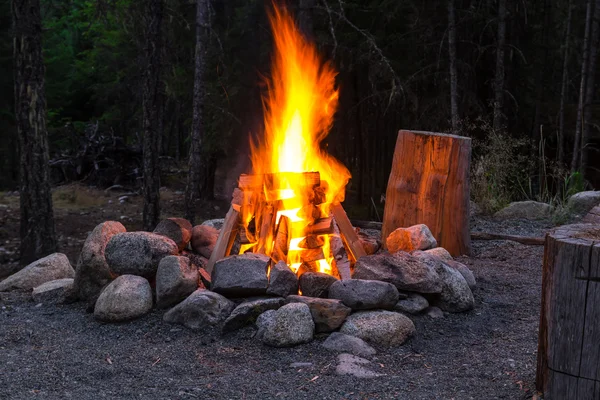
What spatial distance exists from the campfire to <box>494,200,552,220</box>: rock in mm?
4062

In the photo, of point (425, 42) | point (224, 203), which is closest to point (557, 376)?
point (425, 42)

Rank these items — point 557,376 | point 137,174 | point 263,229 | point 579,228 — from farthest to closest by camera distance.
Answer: point 137,174 < point 263,229 < point 579,228 < point 557,376

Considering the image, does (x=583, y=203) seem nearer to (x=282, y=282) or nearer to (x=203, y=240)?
(x=203, y=240)

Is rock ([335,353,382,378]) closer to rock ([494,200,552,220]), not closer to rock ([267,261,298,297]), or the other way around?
rock ([267,261,298,297])

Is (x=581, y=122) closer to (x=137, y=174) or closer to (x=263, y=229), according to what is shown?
(x=137, y=174)

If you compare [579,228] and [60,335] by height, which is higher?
[579,228]

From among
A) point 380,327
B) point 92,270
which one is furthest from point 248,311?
point 92,270

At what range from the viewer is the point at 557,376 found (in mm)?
3232

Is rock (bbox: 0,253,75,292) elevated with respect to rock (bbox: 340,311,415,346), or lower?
lower

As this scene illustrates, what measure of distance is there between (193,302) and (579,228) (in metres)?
2.63

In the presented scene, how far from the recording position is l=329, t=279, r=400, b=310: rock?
4.63m

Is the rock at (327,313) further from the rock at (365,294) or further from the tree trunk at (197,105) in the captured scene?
the tree trunk at (197,105)

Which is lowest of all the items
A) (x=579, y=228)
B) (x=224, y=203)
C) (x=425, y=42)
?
(x=224, y=203)

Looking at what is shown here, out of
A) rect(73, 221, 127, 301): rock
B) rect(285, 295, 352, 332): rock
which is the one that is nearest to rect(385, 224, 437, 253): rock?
rect(285, 295, 352, 332): rock
